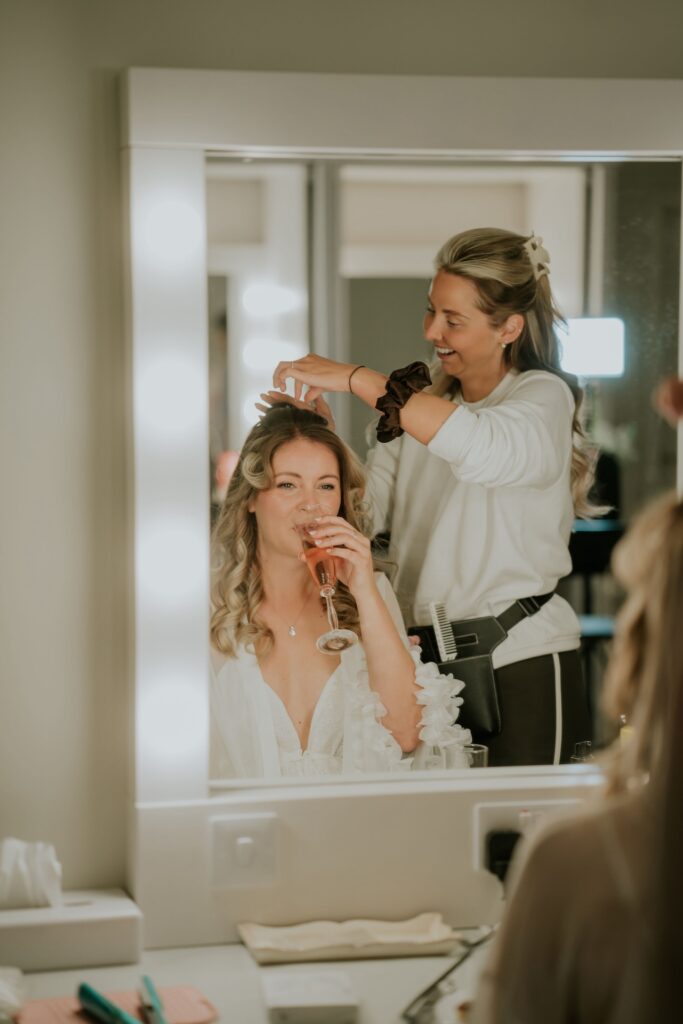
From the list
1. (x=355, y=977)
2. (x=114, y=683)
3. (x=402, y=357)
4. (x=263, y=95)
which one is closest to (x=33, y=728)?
(x=114, y=683)

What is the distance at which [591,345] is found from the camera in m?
1.32

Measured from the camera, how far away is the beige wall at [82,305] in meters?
1.26

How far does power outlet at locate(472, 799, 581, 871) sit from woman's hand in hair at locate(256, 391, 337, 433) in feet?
1.50

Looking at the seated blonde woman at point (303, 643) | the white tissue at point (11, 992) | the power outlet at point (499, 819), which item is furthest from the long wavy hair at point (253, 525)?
the white tissue at point (11, 992)

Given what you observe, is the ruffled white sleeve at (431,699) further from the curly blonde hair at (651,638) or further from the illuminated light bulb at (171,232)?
the curly blonde hair at (651,638)

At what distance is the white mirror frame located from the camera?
1239 mm

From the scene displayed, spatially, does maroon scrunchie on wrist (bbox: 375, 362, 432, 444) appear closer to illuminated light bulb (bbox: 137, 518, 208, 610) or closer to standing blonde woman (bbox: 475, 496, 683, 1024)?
illuminated light bulb (bbox: 137, 518, 208, 610)

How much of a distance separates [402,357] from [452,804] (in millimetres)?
495

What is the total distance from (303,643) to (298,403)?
10.3 inches

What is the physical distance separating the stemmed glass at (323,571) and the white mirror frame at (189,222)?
0.35 ft

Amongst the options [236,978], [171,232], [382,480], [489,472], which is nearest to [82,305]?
[171,232]

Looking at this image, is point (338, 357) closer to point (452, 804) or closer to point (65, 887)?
point (452, 804)

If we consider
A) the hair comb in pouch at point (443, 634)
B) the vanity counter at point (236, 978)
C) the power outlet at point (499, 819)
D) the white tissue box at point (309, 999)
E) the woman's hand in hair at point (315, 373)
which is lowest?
the vanity counter at point (236, 978)

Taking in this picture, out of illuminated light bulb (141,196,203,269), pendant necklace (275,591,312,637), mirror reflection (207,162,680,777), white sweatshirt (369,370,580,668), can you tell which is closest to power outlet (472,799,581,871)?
mirror reflection (207,162,680,777)
